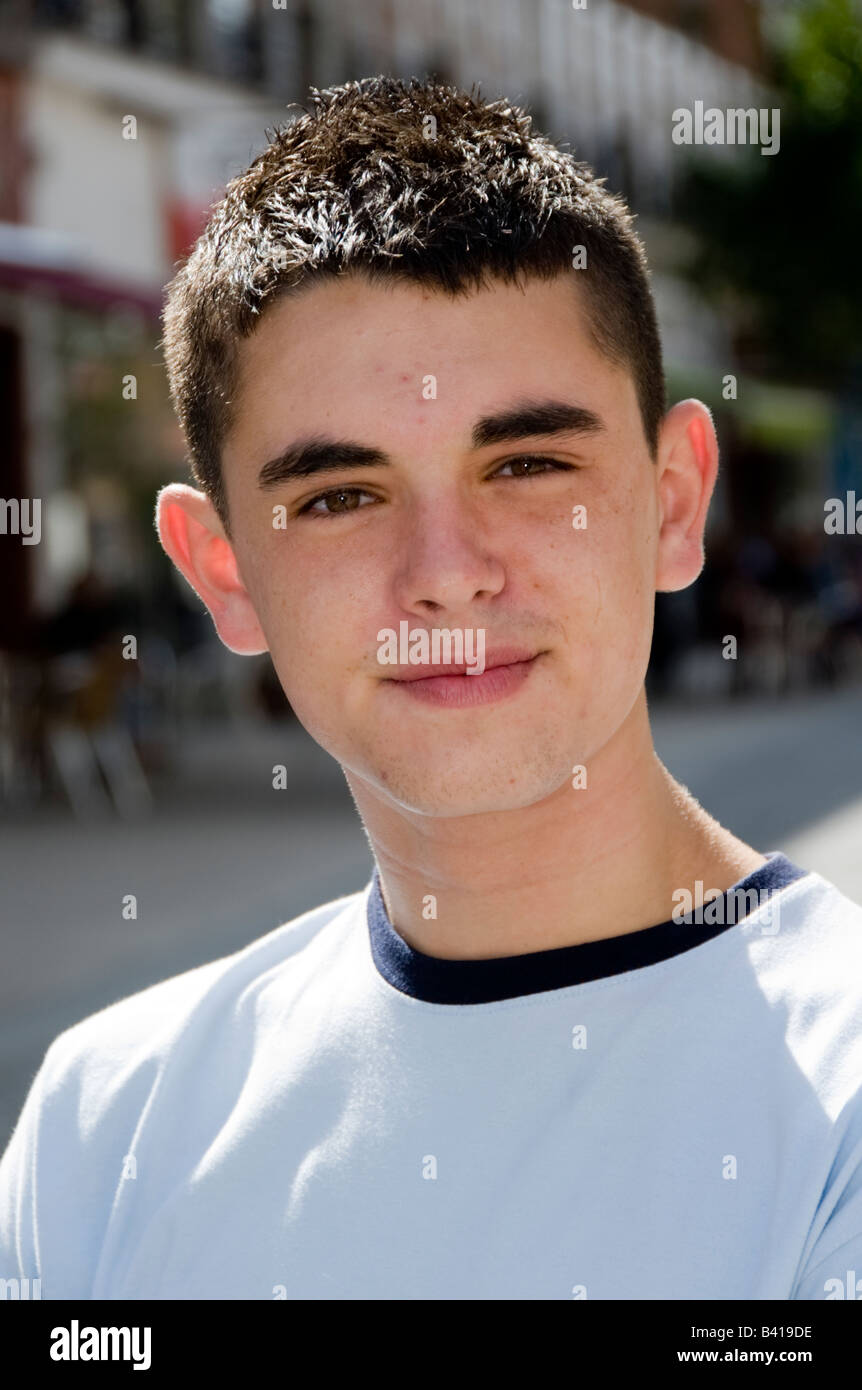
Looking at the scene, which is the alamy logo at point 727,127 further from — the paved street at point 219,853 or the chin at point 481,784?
the chin at point 481,784

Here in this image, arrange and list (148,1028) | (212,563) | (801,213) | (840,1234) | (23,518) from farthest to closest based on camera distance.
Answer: (801,213) < (23,518) < (212,563) < (148,1028) < (840,1234)

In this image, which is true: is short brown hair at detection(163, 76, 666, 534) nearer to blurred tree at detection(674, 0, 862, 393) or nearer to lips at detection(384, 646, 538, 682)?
lips at detection(384, 646, 538, 682)

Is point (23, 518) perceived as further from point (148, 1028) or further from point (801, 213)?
point (148, 1028)

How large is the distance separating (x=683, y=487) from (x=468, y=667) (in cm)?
36

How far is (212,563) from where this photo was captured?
1.99 meters

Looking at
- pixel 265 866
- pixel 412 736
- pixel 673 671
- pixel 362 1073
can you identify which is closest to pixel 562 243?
pixel 412 736

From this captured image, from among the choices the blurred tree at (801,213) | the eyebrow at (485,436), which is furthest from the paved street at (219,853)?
the blurred tree at (801,213)

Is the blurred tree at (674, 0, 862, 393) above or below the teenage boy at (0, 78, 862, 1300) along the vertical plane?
above

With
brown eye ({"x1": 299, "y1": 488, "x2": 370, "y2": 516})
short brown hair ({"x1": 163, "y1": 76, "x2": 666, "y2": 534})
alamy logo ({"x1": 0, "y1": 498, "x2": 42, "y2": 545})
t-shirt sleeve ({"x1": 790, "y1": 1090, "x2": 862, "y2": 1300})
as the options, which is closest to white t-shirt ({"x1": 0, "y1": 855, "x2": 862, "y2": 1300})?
t-shirt sleeve ({"x1": 790, "y1": 1090, "x2": 862, "y2": 1300})

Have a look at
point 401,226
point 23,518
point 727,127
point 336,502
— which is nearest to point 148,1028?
point 336,502

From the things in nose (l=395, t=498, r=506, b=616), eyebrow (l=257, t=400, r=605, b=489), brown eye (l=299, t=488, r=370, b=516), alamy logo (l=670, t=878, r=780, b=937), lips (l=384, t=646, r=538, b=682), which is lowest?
alamy logo (l=670, t=878, r=780, b=937)

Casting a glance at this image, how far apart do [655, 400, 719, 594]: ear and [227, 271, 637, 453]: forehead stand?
0.44ft
